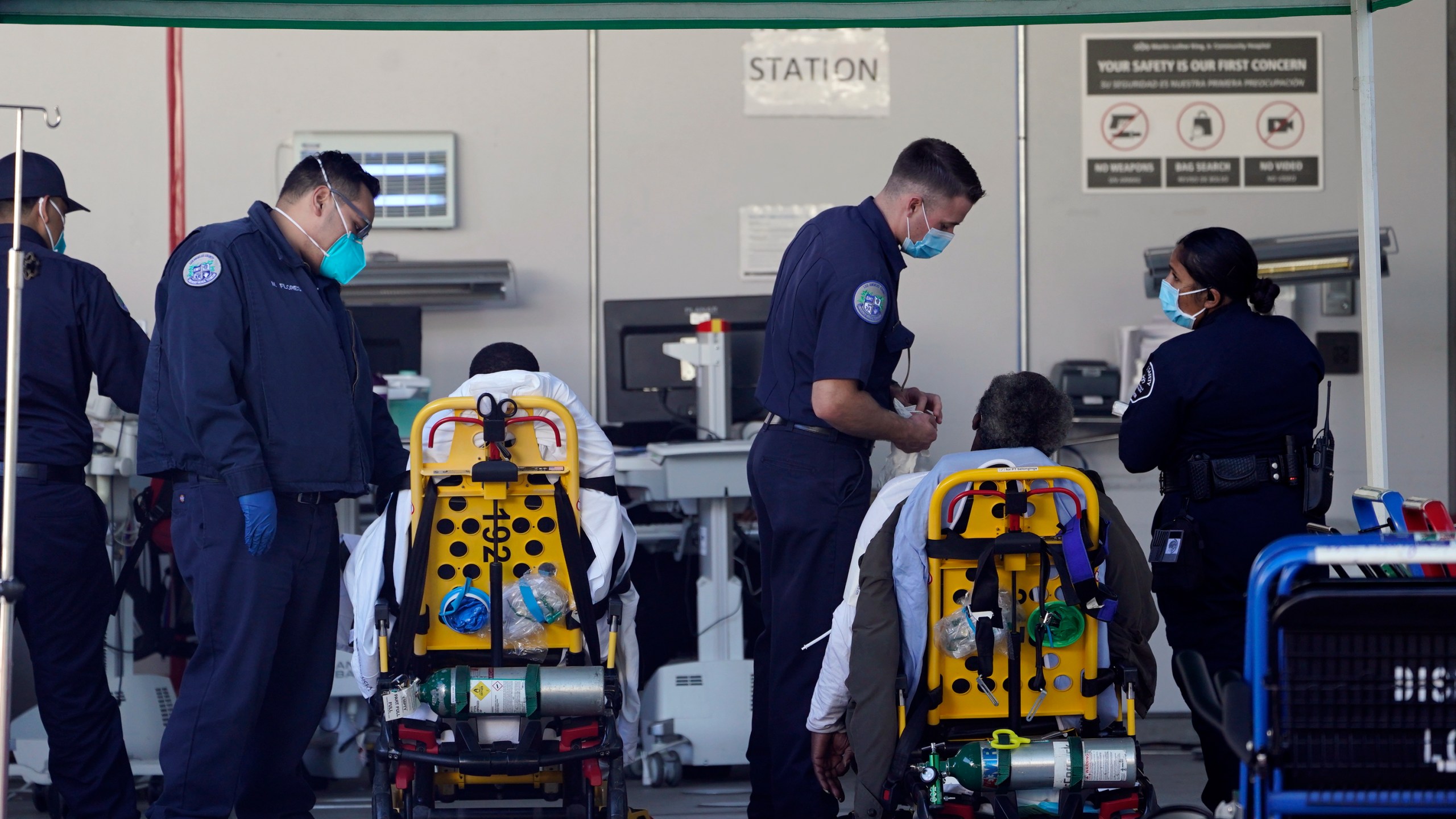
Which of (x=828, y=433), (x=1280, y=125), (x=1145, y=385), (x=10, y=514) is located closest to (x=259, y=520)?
(x=10, y=514)

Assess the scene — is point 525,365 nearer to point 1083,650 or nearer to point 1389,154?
point 1083,650

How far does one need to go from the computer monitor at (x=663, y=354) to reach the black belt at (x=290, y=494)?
4.76 ft

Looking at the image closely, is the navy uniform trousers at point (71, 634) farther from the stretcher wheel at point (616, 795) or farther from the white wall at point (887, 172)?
the white wall at point (887, 172)

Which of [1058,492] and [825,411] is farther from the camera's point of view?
[825,411]

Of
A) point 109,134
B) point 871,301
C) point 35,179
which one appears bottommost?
point 871,301

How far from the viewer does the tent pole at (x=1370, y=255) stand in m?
2.70

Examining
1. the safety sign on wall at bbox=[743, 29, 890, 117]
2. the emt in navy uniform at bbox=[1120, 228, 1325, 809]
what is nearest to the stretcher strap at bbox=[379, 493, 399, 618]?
the emt in navy uniform at bbox=[1120, 228, 1325, 809]

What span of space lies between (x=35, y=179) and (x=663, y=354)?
5.85 ft

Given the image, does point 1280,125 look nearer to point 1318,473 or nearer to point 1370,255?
point 1370,255

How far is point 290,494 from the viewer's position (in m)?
2.69

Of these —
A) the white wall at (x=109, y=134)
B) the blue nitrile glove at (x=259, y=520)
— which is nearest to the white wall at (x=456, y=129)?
the white wall at (x=109, y=134)

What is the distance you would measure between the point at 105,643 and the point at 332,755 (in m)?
0.68

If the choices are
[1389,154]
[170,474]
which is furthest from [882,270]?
[1389,154]

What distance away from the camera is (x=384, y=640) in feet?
9.14
